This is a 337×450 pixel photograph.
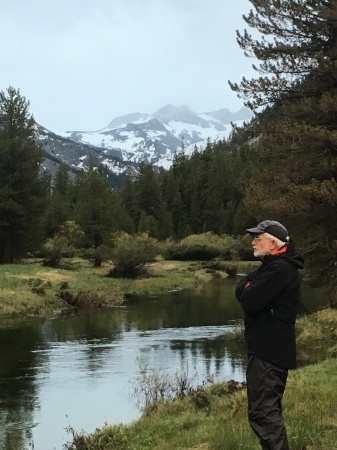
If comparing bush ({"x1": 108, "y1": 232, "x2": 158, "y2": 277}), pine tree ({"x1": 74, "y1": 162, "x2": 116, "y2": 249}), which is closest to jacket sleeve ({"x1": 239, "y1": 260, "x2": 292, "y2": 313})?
bush ({"x1": 108, "y1": 232, "x2": 158, "y2": 277})

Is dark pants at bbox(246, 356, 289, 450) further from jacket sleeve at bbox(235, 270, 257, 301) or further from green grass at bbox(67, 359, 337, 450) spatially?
green grass at bbox(67, 359, 337, 450)

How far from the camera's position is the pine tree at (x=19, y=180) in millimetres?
43438

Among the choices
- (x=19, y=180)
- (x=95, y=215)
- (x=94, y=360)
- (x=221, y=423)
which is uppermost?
(x=19, y=180)

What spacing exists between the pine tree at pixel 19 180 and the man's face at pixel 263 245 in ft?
128

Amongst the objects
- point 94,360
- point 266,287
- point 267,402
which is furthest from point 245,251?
point 266,287

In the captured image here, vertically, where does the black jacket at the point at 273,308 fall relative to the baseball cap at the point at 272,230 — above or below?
below

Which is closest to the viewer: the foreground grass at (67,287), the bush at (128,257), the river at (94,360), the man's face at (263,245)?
the man's face at (263,245)

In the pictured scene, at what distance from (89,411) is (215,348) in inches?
313

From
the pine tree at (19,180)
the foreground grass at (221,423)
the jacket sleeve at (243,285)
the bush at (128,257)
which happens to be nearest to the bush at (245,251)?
the bush at (128,257)

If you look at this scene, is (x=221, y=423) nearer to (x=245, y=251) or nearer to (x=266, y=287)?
(x=266, y=287)

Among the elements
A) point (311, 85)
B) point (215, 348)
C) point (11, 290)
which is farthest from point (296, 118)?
point (11, 290)

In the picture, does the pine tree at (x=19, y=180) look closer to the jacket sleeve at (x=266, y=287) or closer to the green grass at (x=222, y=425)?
the green grass at (x=222, y=425)

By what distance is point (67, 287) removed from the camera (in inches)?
1357

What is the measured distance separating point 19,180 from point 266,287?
41478 millimetres
